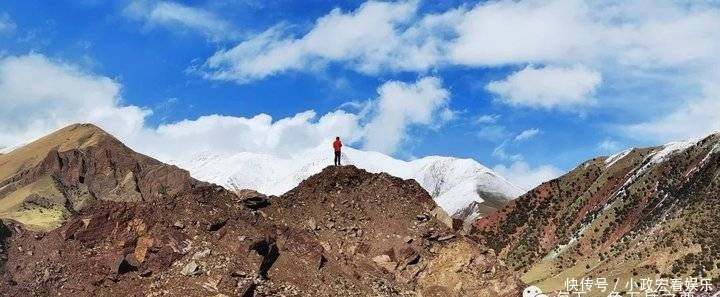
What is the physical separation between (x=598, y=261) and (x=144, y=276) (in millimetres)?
64367

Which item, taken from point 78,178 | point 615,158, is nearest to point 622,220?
point 615,158

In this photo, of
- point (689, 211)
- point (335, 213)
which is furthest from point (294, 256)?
point (689, 211)

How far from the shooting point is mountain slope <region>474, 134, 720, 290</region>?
69938 mm

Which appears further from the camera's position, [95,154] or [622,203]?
[95,154]

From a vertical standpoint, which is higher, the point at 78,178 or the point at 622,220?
the point at 78,178

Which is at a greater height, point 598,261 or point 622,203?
point 622,203

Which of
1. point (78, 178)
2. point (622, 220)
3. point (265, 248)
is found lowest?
point (265, 248)

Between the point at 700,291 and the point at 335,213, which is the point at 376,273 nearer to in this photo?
the point at 335,213

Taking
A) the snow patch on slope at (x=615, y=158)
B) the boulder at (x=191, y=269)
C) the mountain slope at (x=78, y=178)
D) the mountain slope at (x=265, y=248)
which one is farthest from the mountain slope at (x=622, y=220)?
the mountain slope at (x=78, y=178)

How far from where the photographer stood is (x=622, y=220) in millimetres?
89750

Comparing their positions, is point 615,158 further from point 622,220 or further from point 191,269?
point 191,269

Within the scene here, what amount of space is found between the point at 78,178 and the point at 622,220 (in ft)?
247

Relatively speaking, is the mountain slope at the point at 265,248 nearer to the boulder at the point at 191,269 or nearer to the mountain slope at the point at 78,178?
the boulder at the point at 191,269

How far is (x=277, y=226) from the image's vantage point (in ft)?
93.7
